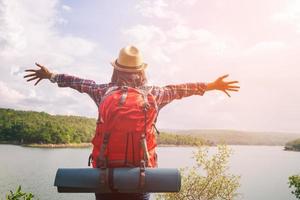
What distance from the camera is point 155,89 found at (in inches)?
129

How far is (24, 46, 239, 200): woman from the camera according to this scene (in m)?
3.15

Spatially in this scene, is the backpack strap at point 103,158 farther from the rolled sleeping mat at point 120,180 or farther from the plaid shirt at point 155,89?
the plaid shirt at point 155,89

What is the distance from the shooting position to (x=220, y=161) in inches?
1105

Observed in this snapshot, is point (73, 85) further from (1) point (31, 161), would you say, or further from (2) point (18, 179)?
(1) point (31, 161)

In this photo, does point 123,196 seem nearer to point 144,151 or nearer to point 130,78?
point 144,151

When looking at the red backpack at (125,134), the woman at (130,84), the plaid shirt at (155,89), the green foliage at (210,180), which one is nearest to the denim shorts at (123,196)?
the woman at (130,84)

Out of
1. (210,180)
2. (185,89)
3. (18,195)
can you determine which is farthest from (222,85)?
(210,180)

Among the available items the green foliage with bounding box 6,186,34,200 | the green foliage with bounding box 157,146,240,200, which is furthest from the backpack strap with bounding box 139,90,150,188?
the green foliage with bounding box 157,146,240,200

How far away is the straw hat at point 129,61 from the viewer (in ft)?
10.3

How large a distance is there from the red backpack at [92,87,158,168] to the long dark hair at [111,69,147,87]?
0.20 metres

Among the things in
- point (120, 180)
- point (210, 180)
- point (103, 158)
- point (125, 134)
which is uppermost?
point (125, 134)

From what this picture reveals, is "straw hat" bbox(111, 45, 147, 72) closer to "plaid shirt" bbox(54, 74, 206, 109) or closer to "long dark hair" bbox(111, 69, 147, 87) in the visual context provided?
"long dark hair" bbox(111, 69, 147, 87)

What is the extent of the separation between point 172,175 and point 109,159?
0.43 metres

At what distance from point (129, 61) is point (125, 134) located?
22.7 inches
